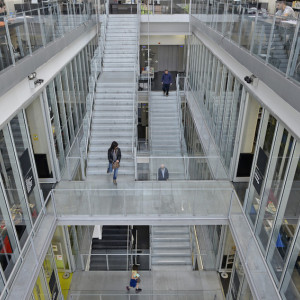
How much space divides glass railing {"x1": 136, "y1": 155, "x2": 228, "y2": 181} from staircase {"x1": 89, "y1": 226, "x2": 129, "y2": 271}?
129 inches

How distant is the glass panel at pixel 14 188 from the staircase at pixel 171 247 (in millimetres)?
6112

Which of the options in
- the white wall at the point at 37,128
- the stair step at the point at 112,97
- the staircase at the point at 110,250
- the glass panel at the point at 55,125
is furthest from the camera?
the stair step at the point at 112,97

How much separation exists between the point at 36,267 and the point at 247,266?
13.8 feet

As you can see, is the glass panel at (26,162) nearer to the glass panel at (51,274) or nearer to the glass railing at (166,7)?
the glass panel at (51,274)

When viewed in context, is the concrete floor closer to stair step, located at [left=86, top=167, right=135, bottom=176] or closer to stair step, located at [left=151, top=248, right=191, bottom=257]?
stair step, located at [left=151, top=248, right=191, bottom=257]

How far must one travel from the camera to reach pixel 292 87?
4.90m

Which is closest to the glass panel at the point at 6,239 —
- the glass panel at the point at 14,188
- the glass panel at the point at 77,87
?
the glass panel at the point at 14,188

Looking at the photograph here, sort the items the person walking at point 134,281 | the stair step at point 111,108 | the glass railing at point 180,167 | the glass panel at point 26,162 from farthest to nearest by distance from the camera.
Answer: the stair step at point 111,108 → the person walking at point 134,281 → the glass railing at point 180,167 → the glass panel at point 26,162

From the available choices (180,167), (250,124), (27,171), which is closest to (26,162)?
(27,171)

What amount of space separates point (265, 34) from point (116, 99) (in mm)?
7345

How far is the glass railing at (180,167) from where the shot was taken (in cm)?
977

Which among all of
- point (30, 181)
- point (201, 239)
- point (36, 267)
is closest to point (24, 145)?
point (30, 181)

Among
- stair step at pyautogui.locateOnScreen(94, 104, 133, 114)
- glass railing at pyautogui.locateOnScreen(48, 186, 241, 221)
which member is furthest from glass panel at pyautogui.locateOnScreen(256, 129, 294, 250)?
stair step at pyautogui.locateOnScreen(94, 104, 133, 114)

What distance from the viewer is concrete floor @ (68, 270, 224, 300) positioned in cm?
983
